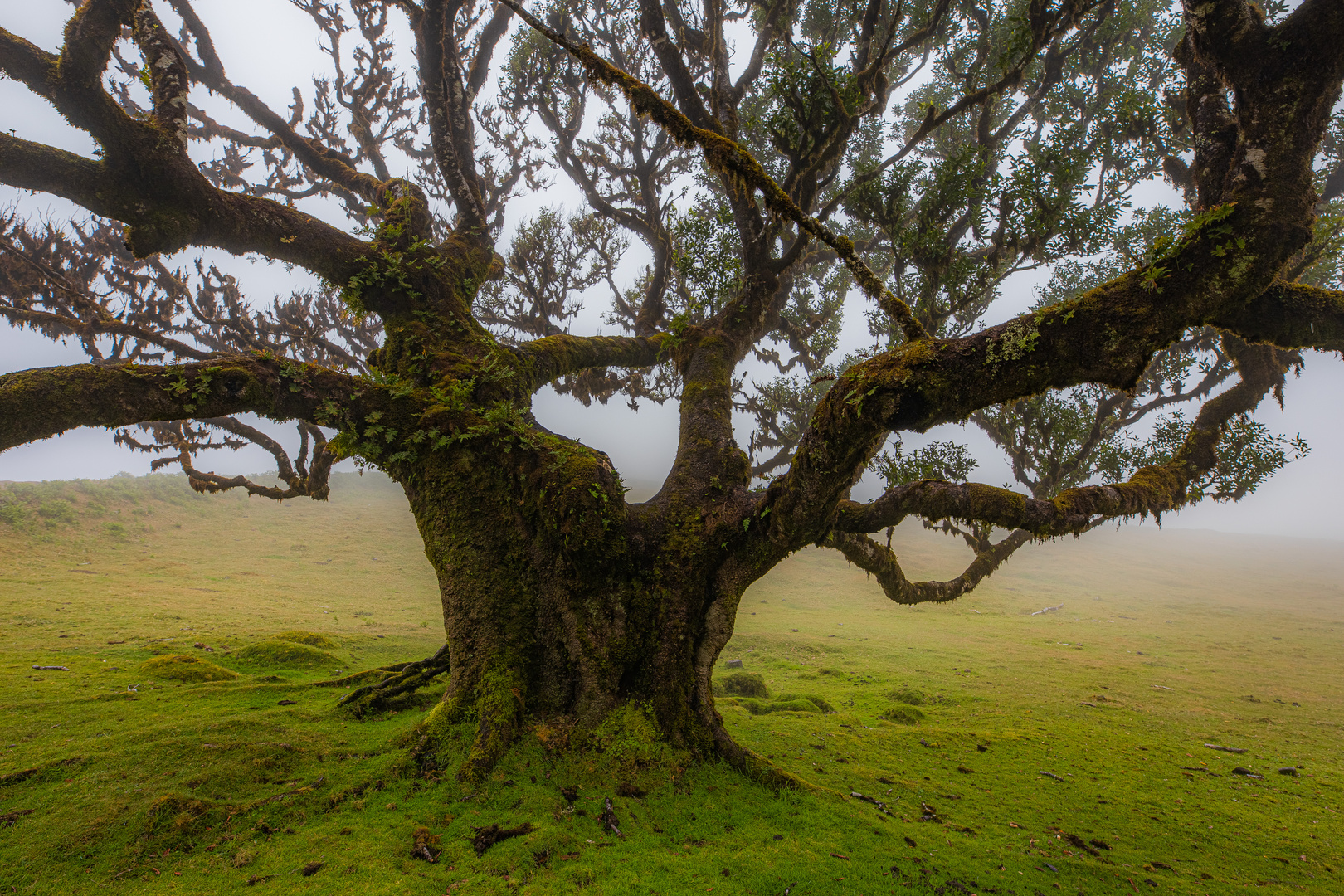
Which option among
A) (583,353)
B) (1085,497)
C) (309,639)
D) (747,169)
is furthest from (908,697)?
(309,639)

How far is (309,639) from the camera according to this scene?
33.9ft

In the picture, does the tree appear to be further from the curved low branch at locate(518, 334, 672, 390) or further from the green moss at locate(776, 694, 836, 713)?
the green moss at locate(776, 694, 836, 713)

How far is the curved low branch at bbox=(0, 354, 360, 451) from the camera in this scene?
3975 millimetres

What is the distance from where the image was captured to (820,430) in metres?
4.44

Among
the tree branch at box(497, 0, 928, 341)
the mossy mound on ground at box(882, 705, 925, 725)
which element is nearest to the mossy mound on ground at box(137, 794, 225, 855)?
the tree branch at box(497, 0, 928, 341)

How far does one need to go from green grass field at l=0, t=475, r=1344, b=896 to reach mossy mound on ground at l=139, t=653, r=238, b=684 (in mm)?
144

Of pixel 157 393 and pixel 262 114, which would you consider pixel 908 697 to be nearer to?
pixel 157 393

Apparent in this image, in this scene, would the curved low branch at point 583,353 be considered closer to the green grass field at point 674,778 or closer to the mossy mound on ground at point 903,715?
the green grass field at point 674,778

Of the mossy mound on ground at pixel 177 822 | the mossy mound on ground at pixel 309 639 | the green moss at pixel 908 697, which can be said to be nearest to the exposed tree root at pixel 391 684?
the mossy mound on ground at pixel 177 822

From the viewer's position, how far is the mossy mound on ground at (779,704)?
8.77m

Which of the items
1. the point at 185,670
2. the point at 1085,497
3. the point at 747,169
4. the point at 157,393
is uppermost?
the point at 747,169

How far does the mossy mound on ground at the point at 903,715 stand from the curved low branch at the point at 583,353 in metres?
6.95

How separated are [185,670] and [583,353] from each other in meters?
7.19

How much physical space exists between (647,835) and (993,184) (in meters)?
9.34
